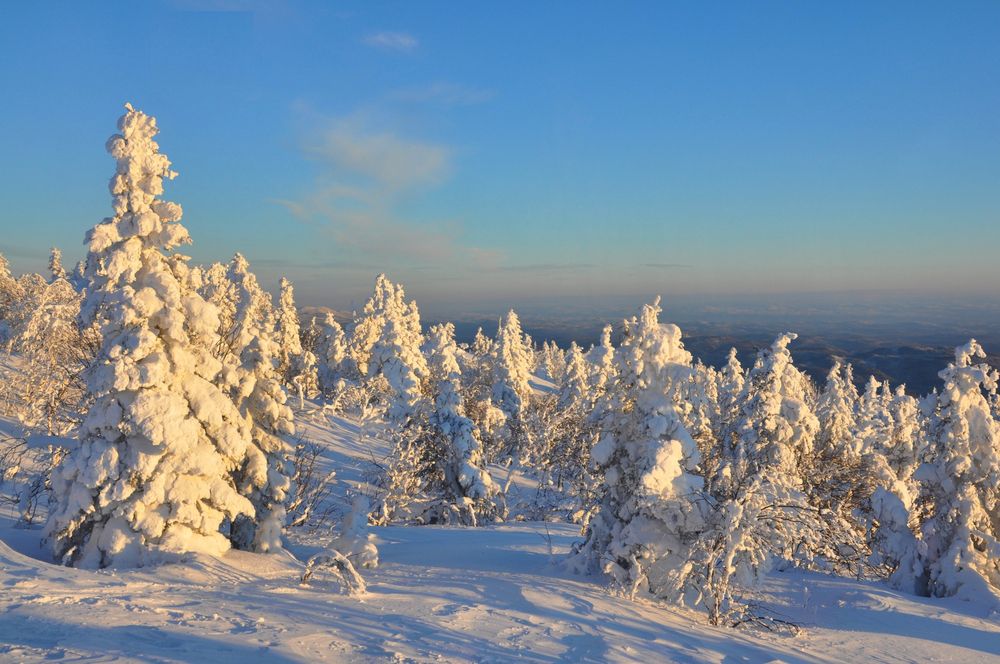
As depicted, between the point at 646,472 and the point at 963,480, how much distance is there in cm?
1375

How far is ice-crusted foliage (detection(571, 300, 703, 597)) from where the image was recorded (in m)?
10.8

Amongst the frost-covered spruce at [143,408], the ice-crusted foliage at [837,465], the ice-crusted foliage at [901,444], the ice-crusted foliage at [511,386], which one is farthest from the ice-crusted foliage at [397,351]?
the ice-crusted foliage at [901,444]

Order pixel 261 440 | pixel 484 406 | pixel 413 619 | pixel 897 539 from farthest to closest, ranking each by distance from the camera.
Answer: pixel 484 406
pixel 897 539
pixel 261 440
pixel 413 619

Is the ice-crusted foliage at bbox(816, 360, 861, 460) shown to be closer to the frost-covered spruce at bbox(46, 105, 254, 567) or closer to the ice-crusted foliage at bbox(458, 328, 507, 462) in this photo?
the ice-crusted foliage at bbox(458, 328, 507, 462)

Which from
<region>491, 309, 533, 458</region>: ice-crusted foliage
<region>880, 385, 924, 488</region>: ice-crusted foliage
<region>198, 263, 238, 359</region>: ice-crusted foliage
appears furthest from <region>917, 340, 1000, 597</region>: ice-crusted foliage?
Result: <region>491, 309, 533, 458</region>: ice-crusted foliage

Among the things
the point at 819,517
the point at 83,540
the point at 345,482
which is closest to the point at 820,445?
the point at 819,517

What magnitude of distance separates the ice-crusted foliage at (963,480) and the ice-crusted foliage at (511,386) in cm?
2709

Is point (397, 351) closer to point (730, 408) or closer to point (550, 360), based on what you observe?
point (730, 408)

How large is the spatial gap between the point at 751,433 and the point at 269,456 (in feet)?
54.0

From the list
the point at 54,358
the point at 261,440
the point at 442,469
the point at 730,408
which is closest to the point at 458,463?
the point at 442,469

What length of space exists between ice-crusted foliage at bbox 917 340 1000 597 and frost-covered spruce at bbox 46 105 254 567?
19651 mm

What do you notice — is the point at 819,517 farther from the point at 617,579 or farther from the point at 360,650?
the point at 360,650

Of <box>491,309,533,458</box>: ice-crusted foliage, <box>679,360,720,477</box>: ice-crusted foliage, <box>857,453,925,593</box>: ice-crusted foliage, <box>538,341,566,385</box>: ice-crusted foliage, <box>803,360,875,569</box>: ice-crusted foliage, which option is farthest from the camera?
<box>538,341,566,385</box>: ice-crusted foliage

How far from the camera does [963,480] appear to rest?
1780 centimetres
